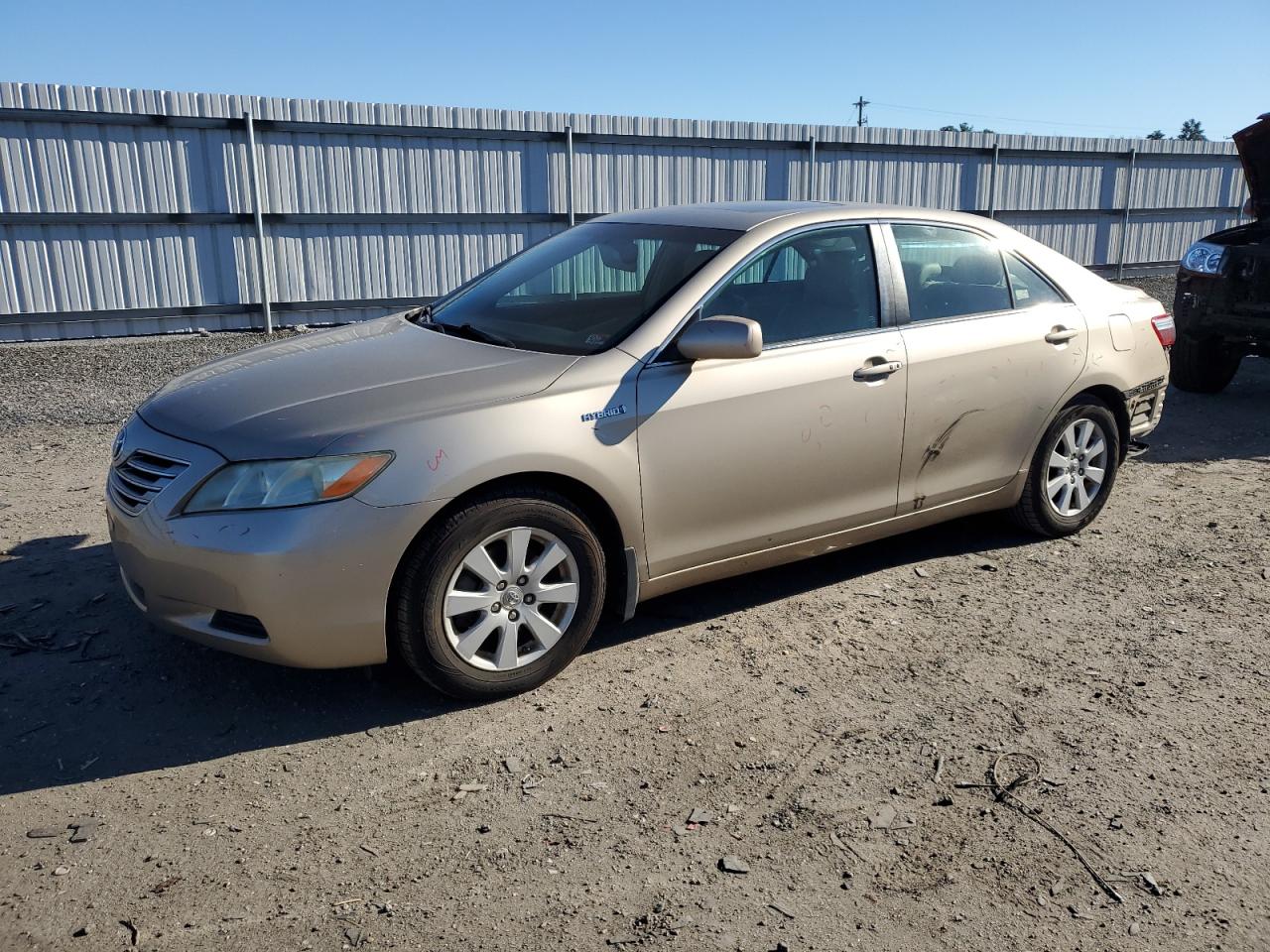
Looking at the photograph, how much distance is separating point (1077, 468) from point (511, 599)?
10.6 ft

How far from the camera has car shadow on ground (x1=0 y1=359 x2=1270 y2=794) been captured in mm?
3471

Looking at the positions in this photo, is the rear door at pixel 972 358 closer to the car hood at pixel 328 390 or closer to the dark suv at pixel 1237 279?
the car hood at pixel 328 390

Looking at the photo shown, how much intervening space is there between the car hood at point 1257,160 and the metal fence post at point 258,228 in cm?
957

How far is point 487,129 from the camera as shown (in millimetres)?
12953

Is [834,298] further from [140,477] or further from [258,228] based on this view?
[258,228]

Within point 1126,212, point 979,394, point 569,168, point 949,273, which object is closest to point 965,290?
point 949,273

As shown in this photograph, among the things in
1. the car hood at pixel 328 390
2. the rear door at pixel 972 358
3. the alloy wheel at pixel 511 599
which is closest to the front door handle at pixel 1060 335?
the rear door at pixel 972 358

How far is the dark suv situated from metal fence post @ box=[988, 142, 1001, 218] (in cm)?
922

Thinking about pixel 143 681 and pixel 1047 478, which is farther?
pixel 1047 478

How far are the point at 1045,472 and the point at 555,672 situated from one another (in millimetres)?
2808

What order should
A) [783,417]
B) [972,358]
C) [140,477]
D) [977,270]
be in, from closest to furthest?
1. [140,477]
2. [783,417]
3. [972,358]
4. [977,270]

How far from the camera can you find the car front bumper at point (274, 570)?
3.32 meters

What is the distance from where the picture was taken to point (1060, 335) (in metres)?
5.12

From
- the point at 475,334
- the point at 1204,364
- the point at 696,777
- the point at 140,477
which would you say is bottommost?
the point at 696,777
